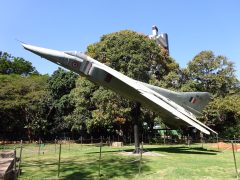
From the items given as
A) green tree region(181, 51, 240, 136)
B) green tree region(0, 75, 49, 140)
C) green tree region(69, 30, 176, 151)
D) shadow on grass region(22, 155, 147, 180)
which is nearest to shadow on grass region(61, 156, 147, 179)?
shadow on grass region(22, 155, 147, 180)

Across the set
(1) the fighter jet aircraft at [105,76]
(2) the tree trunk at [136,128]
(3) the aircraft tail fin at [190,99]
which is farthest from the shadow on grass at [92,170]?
(3) the aircraft tail fin at [190,99]

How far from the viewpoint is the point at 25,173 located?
12266 mm

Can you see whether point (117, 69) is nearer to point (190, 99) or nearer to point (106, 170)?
point (190, 99)

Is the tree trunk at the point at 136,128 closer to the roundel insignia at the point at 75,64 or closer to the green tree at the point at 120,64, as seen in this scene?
the roundel insignia at the point at 75,64

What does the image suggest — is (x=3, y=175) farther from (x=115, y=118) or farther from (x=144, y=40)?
(x=144, y=40)

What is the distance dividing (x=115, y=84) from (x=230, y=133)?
2262 centimetres

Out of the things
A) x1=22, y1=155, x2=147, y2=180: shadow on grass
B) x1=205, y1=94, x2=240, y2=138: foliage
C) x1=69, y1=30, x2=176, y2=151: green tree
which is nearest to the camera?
x1=22, y1=155, x2=147, y2=180: shadow on grass

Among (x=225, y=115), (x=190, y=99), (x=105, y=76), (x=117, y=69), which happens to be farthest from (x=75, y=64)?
(x=225, y=115)

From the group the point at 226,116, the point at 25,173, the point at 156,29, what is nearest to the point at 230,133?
the point at 226,116

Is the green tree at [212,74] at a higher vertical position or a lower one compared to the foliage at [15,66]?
lower

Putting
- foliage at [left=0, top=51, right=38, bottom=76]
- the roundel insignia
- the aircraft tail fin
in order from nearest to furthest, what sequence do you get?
the roundel insignia → the aircraft tail fin → foliage at [left=0, top=51, right=38, bottom=76]

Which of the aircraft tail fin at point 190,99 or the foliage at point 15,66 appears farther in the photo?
the foliage at point 15,66

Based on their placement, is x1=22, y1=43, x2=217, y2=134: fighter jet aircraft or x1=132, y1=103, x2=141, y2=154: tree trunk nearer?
x1=22, y1=43, x2=217, y2=134: fighter jet aircraft

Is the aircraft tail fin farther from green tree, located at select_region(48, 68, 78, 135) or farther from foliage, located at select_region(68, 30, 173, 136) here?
green tree, located at select_region(48, 68, 78, 135)
